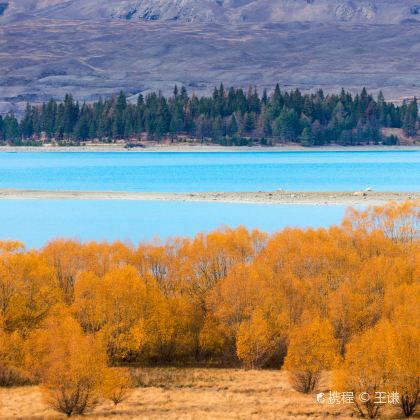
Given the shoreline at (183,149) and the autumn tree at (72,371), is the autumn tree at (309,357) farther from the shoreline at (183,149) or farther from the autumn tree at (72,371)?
the shoreline at (183,149)

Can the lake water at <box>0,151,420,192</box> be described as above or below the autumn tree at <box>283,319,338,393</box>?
below

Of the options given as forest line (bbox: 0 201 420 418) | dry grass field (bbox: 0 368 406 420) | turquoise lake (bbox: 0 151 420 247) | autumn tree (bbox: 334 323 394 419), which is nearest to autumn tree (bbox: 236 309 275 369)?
forest line (bbox: 0 201 420 418)

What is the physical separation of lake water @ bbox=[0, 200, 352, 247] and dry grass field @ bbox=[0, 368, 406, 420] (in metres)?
18.7

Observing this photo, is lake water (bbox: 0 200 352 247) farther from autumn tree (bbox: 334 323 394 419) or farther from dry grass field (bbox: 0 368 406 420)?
autumn tree (bbox: 334 323 394 419)

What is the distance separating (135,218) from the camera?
202 ft

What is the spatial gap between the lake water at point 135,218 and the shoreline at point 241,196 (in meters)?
1.59

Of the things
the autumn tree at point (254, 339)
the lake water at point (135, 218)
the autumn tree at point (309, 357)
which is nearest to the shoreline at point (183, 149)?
the lake water at point (135, 218)

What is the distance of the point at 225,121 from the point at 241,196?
280 ft

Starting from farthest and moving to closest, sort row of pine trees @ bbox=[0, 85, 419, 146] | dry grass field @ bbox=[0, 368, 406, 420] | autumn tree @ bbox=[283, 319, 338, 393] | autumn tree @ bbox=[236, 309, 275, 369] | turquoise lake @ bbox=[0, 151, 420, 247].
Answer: row of pine trees @ bbox=[0, 85, 419, 146]
turquoise lake @ bbox=[0, 151, 420, 247]
autumn tree @ bbox=[236, 309, 275, 369]
autumn tree @ bbox=[283, 319, 338, 393]
dry grass field @ bbox=[0, 368, 406, 420]

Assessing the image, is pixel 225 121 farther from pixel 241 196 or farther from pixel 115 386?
pixel 115 386

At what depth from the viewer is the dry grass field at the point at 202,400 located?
89.6 ft

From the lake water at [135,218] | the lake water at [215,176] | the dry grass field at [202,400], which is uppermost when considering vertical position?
the lake water at [135,218]

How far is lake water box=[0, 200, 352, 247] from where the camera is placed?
53.7 m

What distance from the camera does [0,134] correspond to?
6772 inches
